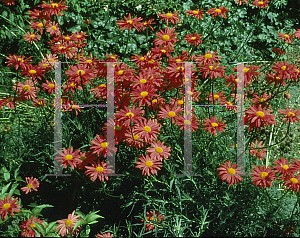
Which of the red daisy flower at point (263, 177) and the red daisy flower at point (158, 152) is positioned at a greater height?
the red daisy flower at point (158, 152)

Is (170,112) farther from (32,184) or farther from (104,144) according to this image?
(32,184)

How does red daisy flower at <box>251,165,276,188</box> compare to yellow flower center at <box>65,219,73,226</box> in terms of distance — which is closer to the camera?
red daisy flower at <box>251,165,276,188</box>

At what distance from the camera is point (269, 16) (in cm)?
505

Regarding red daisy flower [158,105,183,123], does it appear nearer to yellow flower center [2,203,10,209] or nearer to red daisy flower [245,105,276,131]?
red daisy flower [245,105,276,131]

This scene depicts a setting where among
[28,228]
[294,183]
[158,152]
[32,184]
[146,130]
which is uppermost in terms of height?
[146,130]

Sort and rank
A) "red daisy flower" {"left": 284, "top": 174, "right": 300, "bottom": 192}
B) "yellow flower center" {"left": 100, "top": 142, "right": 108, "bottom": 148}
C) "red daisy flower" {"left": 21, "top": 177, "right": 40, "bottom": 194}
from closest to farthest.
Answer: "red daisy flower" {"left": 284, "top": 174, "right": 300, "bottom": 192}, "yellow flower center" {"left": 100, "top": 142, "right": 108, "bottom": 148}, "red daisy flower" {"left": 21, "top": 177, "right": 40, "bottom": 194}

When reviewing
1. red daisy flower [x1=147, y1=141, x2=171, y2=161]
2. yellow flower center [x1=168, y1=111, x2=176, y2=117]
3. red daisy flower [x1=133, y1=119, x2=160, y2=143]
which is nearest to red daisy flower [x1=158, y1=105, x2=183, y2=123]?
yellow flower center [x1=168, y1=111, x2=176, y2=117]

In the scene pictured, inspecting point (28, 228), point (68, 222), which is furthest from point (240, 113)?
point (28, 228)

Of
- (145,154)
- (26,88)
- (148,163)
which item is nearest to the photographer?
(148,163)

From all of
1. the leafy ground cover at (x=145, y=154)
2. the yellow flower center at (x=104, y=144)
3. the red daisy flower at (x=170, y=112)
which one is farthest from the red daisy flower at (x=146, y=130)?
the yellow flower center at (x=104, y=144)

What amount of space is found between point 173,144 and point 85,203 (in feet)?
3.30

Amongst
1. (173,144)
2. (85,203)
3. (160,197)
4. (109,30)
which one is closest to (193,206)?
(160,197)

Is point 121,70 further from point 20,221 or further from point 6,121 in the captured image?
point 6,121

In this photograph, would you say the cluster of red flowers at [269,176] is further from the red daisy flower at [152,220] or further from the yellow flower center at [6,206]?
the yellow flower center at [6,206]
